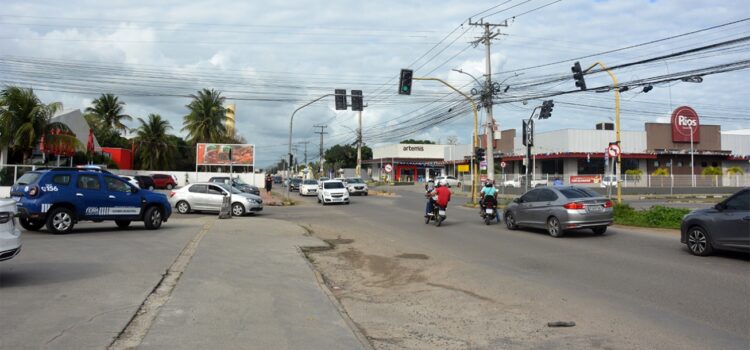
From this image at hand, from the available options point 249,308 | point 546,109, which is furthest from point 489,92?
point 249,308

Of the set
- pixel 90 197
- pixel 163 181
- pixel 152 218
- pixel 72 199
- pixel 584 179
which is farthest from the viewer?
pixel 163 181

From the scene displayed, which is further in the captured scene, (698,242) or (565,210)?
(565,210)

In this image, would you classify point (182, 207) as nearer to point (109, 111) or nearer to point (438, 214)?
point (438, 214)

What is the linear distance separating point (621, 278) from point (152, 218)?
41.3ft

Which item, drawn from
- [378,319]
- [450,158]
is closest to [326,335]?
[378,319]

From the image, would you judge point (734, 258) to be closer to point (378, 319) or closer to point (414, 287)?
point (414, 287)

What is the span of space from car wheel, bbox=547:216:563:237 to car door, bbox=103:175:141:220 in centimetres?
1170

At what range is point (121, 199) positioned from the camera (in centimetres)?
1523

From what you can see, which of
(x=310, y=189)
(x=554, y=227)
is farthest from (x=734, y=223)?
(x=310, y=189)

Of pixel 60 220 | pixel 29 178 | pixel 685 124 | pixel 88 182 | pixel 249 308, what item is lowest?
pixel 249 308

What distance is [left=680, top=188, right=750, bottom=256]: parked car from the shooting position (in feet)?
34.2

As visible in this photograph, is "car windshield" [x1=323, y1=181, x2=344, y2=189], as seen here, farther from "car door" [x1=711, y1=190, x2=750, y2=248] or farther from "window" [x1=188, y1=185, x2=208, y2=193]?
"car door" [x1=711, y1=190, x2=750, y2=248]

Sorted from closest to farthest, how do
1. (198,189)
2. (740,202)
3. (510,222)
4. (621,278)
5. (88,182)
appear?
1. (621,278)
2. (740,202)
3. (88,182)
4. (510,222)
5. (198,189)

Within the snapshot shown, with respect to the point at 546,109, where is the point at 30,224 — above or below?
below
